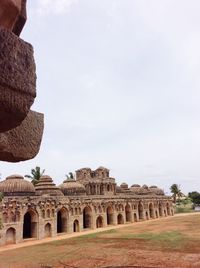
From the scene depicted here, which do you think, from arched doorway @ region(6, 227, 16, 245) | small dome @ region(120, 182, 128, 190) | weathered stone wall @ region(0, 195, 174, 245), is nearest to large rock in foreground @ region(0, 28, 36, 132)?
weathered stone wall @ region(0, 195, 174, 245)

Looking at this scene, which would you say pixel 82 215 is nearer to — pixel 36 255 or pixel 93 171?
pixel 93 171

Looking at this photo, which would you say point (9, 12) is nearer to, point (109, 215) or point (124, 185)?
point (109, 215)

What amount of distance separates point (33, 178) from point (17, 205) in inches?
727

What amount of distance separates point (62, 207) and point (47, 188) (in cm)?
337

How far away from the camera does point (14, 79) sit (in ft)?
5.29

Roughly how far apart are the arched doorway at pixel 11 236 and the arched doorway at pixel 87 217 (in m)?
14.0

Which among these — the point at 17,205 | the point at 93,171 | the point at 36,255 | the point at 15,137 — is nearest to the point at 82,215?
the point at 17,205

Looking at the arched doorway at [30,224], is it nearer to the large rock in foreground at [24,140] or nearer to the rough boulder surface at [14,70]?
the large rock in foreground at [24,140]

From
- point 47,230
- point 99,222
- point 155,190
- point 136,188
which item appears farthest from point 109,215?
point 155,190

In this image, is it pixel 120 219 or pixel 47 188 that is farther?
pixel 120 219

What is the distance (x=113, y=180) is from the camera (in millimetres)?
53406

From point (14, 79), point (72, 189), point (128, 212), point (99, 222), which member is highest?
point (72, 189)

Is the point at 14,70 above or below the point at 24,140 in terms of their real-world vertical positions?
above

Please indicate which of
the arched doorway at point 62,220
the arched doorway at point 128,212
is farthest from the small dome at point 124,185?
the arched doorway at point 62,220
